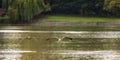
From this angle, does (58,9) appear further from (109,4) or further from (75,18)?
(109,4)

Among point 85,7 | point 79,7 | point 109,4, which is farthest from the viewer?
point 79,7

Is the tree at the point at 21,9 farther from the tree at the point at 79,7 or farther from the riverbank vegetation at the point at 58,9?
the tree at the point at 79,7

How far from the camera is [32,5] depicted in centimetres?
6794

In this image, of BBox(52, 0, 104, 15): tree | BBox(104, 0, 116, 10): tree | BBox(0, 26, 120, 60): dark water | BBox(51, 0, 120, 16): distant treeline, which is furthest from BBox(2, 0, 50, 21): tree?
BBox(0, 26, 120, 60): dark water

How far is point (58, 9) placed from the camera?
251 feet

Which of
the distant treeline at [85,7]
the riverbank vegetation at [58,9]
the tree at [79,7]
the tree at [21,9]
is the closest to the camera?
the tree at [21,9]

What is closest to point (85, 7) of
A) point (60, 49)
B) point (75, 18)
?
point (75, 18)

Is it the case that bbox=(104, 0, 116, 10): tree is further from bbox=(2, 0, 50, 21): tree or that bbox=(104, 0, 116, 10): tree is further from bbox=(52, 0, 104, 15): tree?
bbox=(2, 0, 50, 21): tree

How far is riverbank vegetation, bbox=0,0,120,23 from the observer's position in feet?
220

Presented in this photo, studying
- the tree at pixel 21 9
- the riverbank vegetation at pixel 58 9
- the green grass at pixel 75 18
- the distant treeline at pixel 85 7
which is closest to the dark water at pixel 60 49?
the tree at pixel 21 9

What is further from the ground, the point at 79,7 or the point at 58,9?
the point at 79,7

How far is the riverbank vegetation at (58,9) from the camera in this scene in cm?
6700

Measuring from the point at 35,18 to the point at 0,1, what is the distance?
836cm

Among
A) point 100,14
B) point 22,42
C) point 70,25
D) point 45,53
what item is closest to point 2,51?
point 45,53
